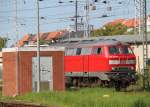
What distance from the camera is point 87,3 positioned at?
200 ft

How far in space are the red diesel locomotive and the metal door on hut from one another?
442 cm

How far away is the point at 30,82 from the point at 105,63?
19.4 ft

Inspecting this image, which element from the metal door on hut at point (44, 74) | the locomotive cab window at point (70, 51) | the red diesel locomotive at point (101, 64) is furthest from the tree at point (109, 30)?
the metal door on hut at point (44, 74)

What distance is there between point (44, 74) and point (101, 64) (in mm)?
5125

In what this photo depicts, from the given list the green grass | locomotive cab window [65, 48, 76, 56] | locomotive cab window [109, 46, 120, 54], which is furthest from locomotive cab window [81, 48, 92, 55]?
the green grass

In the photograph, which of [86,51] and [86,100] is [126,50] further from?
[86,100]

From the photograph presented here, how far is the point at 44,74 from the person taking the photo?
2856cm

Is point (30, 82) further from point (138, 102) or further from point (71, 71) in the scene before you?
point (138, 102)

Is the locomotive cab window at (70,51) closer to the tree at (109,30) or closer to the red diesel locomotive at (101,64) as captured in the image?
the red diesel locomotive at (101,64)

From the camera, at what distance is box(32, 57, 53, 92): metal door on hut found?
28.2 m

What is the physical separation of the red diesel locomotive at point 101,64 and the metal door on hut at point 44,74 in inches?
174

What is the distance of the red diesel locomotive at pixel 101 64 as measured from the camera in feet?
104

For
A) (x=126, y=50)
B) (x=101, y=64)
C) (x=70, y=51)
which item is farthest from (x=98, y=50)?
(x=70, y=51)

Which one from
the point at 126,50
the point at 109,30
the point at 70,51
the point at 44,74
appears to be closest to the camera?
the point at 44,74
